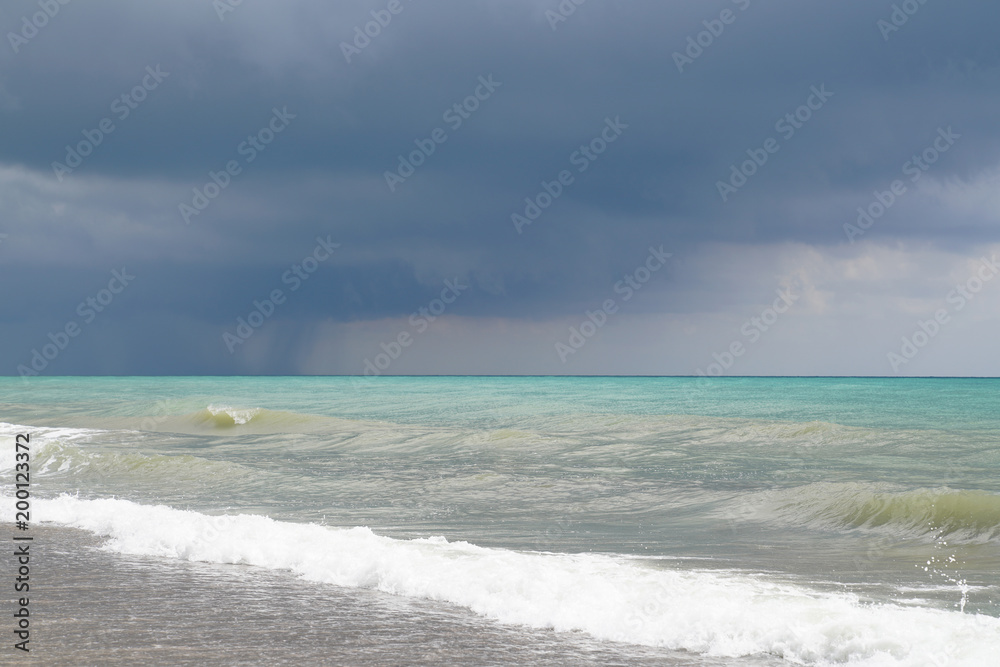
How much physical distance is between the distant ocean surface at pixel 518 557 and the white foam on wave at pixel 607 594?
3 centimetres

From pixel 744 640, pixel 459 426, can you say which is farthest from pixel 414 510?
pixel 459 426

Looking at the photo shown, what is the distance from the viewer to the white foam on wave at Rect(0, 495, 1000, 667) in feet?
20.9

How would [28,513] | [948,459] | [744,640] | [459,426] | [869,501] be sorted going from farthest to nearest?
[459,426] → [948,459] → [869,501] → [28,513] → [744,640]

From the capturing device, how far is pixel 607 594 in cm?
770

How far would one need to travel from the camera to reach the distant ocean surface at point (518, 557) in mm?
6363

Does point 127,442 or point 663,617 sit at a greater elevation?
point 663,617

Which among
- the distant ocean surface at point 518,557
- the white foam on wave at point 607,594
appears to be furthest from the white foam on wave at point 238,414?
the white foam on wave at point 607,594

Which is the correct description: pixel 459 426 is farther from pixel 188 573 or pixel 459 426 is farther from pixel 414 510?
pixel 188 573

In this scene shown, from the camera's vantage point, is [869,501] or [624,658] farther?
[869,501]

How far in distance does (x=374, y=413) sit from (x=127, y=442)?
2115cm

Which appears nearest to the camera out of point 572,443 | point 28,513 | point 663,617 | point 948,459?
point 663,617

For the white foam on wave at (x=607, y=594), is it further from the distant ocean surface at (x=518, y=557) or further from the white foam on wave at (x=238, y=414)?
the white foam on wave at (x=238, y=414)

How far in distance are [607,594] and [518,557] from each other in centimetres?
225

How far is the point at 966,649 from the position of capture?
6105 mm
